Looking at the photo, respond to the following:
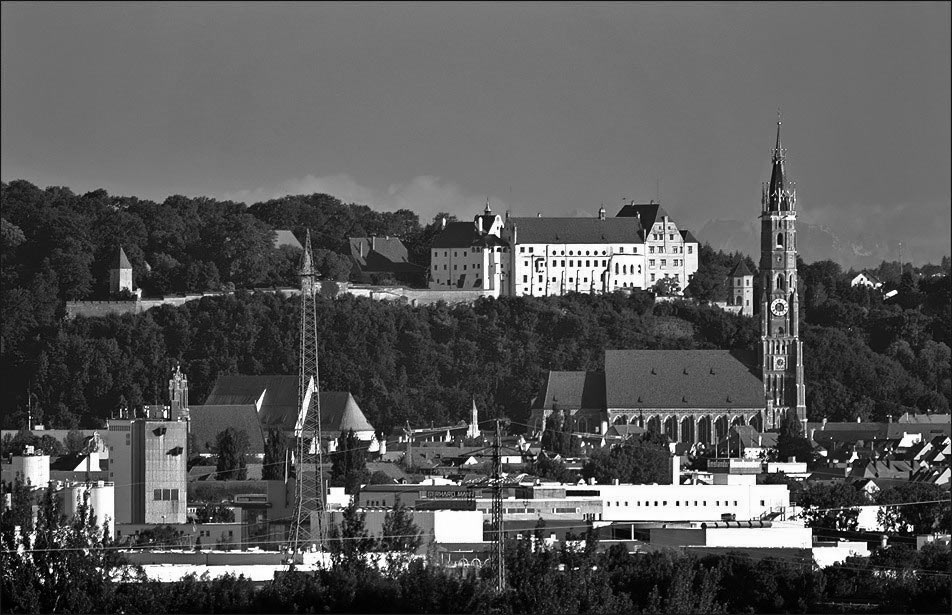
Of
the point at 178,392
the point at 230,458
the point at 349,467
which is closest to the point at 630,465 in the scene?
the point at 349,467

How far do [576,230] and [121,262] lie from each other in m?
21.6

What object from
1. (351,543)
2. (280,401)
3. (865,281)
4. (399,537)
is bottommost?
(351,543)

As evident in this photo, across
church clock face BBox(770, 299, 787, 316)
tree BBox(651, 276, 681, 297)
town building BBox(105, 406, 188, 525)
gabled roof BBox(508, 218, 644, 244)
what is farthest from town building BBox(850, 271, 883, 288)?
town building BBox(105, 406, 188, 525)

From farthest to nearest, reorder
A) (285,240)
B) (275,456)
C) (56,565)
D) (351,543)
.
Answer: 1. (285,240)
2. (275,456)
3. (351,543)
4. (56,565)

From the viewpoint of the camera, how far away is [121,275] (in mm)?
137125

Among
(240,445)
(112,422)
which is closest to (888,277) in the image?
(240,445)

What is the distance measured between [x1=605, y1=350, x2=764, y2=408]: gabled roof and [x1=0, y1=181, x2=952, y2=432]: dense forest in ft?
12.3

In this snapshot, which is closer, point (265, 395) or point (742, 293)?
point (265, 395)

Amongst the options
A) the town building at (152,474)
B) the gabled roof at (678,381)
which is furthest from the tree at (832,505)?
the gabled roof at (678,381)

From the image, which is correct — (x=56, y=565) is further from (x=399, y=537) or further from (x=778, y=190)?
(x=778, y=190)

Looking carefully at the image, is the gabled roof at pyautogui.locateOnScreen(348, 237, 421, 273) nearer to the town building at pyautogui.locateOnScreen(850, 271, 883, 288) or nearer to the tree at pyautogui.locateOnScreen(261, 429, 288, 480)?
the town building at pyautogui.locateOnScreen(850, 271, 883, 288)

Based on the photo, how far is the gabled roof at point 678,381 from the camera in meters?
129

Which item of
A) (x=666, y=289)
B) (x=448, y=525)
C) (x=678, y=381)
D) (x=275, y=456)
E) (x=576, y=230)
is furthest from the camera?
(x=576, y=230)

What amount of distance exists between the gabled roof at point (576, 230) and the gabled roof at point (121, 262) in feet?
59.2
